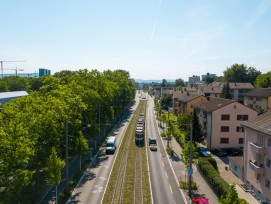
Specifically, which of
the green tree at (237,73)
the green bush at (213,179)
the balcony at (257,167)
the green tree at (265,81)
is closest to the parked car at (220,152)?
the green bush at (213,179)

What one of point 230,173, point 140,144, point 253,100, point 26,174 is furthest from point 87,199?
point 253,100

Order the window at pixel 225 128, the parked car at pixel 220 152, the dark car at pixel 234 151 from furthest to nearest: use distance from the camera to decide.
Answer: the window at pixel 225 128, the dark car at pixel 234 151, the parked car at pixel 220 152

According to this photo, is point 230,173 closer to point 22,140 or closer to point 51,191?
point 51,191

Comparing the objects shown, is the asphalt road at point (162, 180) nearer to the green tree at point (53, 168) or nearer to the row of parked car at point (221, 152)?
the row of parked car at point (221, 152)

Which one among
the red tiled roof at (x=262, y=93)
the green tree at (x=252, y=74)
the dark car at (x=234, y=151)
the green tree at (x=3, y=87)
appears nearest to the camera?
the dark car at (x=234, y=151)

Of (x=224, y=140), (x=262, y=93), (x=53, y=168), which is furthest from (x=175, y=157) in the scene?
(x=262, y=93)

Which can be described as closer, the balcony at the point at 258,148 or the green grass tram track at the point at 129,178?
the green grass tram track at the point at 129,178
